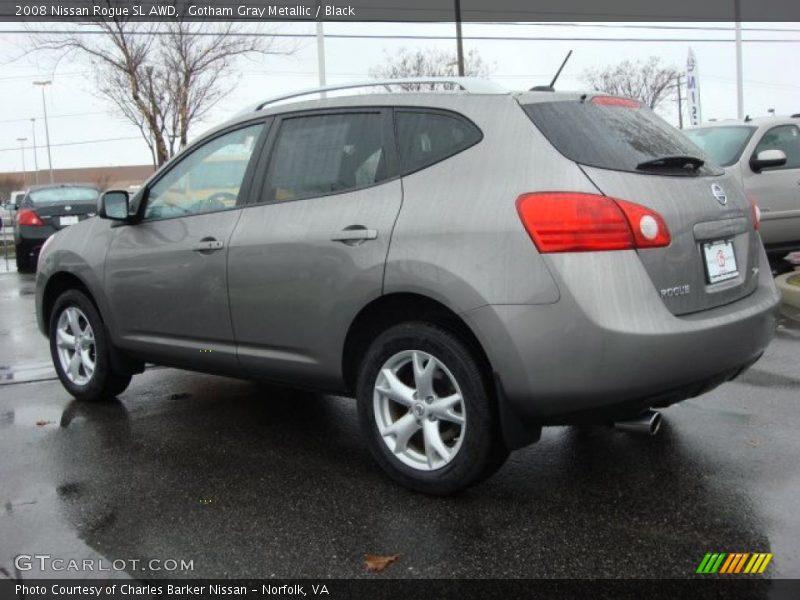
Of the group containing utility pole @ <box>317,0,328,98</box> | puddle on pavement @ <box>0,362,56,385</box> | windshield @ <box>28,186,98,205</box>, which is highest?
utility pole @ <box>317,0,328,98</box>

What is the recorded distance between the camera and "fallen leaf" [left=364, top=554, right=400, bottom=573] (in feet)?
9.23

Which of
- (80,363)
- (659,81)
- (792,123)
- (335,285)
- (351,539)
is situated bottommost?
(351,539)

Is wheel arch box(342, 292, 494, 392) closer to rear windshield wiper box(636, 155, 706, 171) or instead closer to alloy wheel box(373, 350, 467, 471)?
alloy wheel box(373, 350, 467, 471)

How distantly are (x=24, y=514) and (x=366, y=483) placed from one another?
4.98ft

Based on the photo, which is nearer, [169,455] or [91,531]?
[91,531]

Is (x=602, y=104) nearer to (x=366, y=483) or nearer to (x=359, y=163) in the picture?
(x=359, y=163)

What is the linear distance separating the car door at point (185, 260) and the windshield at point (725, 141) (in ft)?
20.4

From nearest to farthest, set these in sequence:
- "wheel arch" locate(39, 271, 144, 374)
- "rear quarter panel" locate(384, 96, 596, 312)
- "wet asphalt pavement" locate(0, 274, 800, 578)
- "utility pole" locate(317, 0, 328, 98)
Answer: "wet asphalt pavement" locate(0, 274, 800, 578) < "rear quarter panel" locate(384, 96, 596, 312) < "wheel arch" locate(39, 271, 144, 374) < "utility pole" locate(317, 0, 328, 98)

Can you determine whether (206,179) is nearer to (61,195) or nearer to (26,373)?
(26,373)

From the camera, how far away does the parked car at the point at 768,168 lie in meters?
8.65

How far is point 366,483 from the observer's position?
3.63m

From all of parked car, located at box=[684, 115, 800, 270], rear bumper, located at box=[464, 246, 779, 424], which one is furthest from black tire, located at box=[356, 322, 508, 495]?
parked car, located at box=[684, 115, 800, 270]

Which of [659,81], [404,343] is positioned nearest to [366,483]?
[404,343]

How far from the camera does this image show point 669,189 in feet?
10.5
